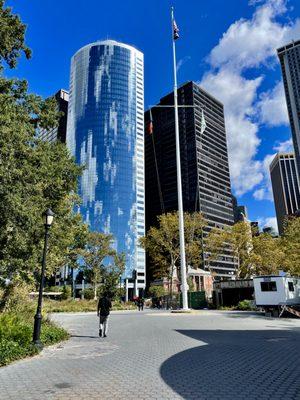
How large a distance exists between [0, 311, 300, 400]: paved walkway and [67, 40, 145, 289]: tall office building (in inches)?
5818

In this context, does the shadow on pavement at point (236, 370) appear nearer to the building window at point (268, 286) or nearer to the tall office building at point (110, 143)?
the building window at point (268, 286)

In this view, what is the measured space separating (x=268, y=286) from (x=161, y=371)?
79.3 ft

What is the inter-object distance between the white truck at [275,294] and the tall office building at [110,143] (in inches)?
5106

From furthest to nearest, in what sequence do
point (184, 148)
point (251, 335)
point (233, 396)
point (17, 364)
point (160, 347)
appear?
point (184, 148) < point (251, 335) < point (160, 347) < point (17, 364) < point (233, 396)

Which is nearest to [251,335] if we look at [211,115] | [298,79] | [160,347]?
[160,347]

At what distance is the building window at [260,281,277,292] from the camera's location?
2977 cm

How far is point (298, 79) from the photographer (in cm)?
19850

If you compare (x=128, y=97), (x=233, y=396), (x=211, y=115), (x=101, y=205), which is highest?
(x=128, y=97)

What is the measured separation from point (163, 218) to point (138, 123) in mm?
131986

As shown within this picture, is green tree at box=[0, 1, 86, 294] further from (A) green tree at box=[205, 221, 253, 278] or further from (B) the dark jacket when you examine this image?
(A) green tree at box=[205, 221, 253, 278]

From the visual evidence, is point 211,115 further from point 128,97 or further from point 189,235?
point 189,235

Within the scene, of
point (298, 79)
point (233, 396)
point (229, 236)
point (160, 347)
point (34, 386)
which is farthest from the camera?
point (298, 79)

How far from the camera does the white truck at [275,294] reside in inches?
1147

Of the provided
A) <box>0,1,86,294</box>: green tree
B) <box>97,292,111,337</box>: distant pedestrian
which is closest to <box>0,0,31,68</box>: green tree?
<box>0,1,86,294</box>: green tree
